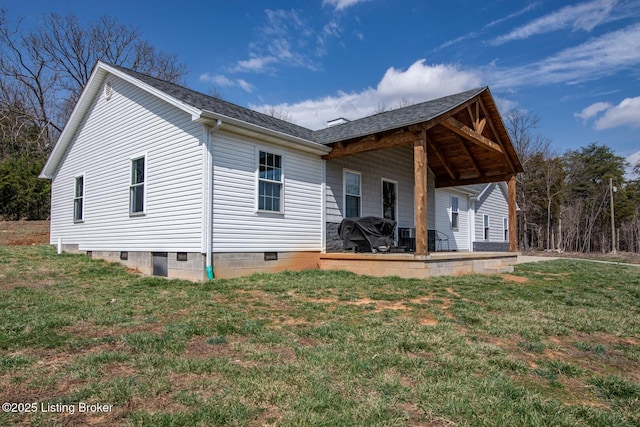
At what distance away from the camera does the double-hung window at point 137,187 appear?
360 inches

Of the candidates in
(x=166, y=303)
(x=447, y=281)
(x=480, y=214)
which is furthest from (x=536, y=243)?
(x=166, y=303)

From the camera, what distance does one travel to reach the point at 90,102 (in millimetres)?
11359

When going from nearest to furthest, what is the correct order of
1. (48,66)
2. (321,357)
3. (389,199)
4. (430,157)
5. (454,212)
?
(321,357)
(389,199)
(430,157)
(454,212)
(48,66)

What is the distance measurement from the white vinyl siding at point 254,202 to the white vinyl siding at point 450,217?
7.31 metres

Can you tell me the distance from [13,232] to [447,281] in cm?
1737

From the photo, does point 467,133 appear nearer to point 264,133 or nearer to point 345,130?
point 345,130

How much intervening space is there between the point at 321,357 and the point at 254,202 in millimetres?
5550

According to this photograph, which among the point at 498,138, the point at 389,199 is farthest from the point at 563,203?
the point at 389,199

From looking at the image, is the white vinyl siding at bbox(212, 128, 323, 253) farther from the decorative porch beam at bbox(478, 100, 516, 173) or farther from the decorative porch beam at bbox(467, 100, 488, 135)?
the decorative porch beam at bbox(478, 100, 516, 173)

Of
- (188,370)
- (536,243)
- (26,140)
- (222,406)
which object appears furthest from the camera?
(536,243)

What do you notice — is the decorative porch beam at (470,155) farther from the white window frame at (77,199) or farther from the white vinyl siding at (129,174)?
the white window frame at (77,199)

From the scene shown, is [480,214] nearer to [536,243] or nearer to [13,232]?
[536,243]

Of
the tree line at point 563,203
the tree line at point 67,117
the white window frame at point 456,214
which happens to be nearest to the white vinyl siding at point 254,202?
the white window frame at point 456,214

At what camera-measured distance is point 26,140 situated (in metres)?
22.4
